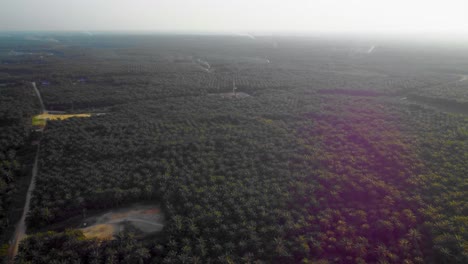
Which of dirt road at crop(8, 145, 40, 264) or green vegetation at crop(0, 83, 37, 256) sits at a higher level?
green vegetation at crop(0, 83, 37, 256)

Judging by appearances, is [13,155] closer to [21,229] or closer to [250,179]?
[21,229]

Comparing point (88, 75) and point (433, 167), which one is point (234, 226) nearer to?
point (433, 167)

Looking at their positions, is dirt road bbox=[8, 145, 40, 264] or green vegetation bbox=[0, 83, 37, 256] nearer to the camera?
dirt road bbox=[8, 145, 40, 264]

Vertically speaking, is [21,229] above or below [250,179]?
below

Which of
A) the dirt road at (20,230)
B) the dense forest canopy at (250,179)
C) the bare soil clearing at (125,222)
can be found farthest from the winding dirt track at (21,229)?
the bare soil clearing at (125,222)

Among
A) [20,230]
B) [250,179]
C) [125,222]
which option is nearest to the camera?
[20,230]

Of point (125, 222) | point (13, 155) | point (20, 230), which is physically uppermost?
point (13, 155)

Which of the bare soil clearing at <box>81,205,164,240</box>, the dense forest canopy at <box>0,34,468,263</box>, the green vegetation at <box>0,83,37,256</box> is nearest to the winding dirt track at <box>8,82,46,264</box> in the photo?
the green vegetation at <box>0,83,37,256</box>

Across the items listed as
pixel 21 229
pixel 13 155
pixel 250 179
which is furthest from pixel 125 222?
pixel 13 155

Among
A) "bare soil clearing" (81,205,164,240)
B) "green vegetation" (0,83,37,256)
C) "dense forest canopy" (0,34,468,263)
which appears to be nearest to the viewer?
"dense forest canopy" (0,34,468,263)

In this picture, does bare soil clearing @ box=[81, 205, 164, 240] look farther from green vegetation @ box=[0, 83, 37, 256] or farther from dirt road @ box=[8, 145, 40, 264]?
green vegetation @ box=[0, 83, 37, 256]

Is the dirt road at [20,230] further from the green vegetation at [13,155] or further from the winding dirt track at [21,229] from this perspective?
the green vegetation at [13,155]
